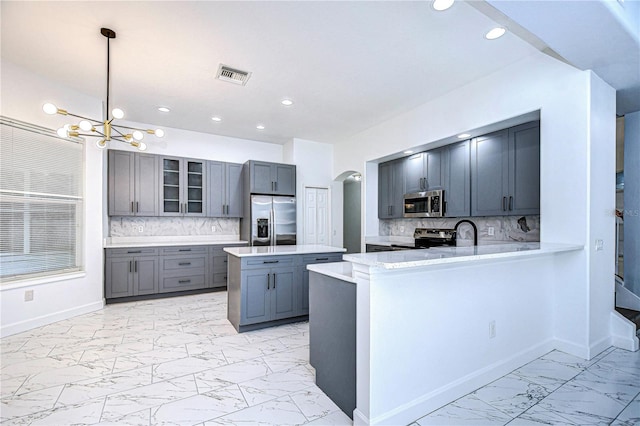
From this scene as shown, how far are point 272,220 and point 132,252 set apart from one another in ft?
7.51

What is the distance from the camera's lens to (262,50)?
291 cm

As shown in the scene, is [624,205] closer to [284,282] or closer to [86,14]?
[284,282]

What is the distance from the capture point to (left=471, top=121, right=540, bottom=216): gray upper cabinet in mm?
3223

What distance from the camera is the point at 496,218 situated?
3975 millimetres

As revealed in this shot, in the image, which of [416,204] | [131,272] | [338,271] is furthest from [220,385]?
[416,204]

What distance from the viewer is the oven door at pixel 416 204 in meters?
4.48

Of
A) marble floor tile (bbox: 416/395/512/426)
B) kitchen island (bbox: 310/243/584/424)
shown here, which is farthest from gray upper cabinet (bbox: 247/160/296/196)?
marble floor tile (bbox: 416/395/512/426)

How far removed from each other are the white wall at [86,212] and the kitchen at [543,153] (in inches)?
0.4

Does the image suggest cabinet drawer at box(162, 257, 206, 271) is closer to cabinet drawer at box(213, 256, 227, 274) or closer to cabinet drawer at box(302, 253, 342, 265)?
cabinet drawer at box(213, 256, 227, 274)

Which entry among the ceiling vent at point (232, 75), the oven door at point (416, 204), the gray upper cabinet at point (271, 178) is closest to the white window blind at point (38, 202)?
the ceiling vent at point (232, 75)

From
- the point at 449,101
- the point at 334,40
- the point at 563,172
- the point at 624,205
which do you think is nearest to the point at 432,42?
the point at 334,40

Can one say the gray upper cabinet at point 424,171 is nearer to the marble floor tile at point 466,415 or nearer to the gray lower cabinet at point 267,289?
the gray lower cabinet at point 267,289

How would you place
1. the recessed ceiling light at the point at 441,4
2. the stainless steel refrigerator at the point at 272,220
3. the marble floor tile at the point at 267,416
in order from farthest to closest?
the stainless steel refrigerator at the point at 272,220 < the recessed ceiling light at the point at 441,4 < the marble floor tile at the point at 267,416

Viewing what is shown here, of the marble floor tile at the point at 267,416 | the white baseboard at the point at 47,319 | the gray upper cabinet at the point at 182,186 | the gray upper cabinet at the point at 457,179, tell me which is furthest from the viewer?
the gray upper cabinet at the point at 182,186
